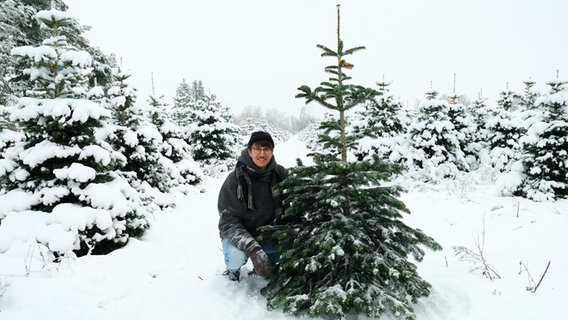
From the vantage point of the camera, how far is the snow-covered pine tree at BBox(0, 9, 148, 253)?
185 inches

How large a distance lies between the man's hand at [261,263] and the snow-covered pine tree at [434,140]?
10.3 metres

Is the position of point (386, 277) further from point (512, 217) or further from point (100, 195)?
point (512, 217)

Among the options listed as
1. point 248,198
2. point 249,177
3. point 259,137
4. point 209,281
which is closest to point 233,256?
point 209,281

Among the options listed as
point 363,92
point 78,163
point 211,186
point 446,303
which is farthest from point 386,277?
point 211,186

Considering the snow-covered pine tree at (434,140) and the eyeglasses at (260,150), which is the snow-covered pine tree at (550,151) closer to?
the snow-covered pine tree at (434,140)

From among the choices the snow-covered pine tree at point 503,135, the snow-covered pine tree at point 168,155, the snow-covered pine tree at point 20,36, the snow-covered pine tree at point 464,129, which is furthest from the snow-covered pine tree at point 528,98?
the snow-covered pine tree at point 20,36

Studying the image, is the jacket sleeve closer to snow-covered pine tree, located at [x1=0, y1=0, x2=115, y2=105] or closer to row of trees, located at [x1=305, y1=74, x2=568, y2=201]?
row of trees, located at [x1=305, y1=74, x2=568, y2=201]

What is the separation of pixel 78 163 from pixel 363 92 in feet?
14.9

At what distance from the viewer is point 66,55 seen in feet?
16.5

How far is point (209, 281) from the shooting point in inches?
159

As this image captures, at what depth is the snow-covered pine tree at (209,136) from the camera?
16.6 meters

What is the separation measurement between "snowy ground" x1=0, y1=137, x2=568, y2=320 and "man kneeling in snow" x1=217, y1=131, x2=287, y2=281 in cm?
60

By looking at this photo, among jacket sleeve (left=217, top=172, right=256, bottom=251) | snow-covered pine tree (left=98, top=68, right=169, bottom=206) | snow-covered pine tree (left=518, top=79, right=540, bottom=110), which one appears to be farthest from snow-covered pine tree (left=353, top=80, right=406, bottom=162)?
jacket sleeve (left=217, top=172, right=256, bottom=251)

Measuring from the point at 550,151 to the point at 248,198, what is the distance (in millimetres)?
8588
